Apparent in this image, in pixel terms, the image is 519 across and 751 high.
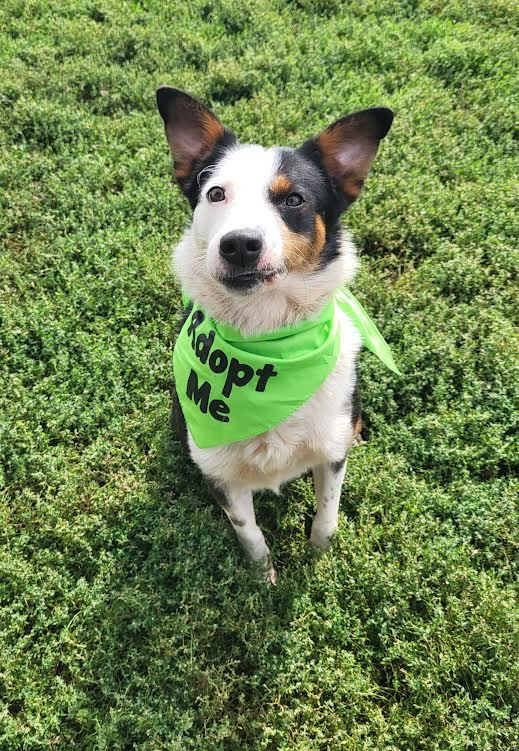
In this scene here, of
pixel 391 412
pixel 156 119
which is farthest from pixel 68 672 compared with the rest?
pixel 156 119

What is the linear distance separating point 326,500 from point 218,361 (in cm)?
104

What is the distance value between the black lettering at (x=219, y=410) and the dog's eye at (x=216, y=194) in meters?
0.99

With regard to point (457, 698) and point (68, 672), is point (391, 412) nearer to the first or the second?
point (457, 698)

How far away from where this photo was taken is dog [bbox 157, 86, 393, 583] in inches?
99.0

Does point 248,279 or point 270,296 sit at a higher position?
point 248,279

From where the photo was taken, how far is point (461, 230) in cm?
496

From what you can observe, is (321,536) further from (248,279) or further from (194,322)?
(248,279)

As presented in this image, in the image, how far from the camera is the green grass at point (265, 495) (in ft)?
9.80

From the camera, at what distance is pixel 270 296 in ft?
8.87

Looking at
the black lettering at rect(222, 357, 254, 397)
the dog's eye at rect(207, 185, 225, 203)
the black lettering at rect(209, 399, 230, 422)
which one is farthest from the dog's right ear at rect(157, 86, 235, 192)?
the black lettering at rect(209, 399, 230, 422)

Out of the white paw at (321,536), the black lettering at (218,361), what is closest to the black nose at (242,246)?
the black lettering at (218,361)

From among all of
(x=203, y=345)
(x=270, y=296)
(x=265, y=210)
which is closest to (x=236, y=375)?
(x=203, y=345)

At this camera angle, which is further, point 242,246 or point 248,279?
point 248,279

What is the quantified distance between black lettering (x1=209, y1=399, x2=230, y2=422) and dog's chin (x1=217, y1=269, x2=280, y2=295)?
25.4 inches
